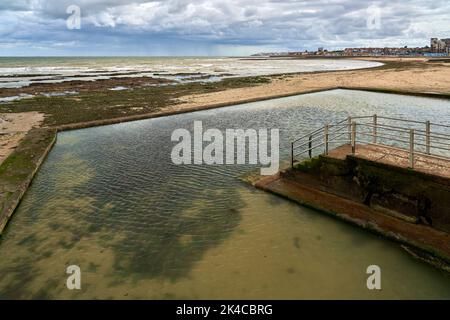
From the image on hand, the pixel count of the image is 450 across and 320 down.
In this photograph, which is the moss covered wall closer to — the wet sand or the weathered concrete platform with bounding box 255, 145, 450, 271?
the weathered concrete platform with bounding box 255, 145, 450, 271

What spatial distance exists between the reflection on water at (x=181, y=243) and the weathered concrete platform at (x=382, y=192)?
0.39 m

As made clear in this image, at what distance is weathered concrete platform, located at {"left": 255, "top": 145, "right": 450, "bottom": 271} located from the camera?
7734 mm

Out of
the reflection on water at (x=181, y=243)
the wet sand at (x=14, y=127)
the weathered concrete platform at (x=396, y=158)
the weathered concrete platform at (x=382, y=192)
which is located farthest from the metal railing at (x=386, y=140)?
the wet sand at (x=14, y=127)

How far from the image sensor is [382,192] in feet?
29.4

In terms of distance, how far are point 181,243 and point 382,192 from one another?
5.38 meters

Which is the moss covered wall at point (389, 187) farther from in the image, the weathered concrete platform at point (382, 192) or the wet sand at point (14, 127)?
the wet sand at point (14, 127)

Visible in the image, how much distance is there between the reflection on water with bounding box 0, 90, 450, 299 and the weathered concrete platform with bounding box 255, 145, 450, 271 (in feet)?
1.28

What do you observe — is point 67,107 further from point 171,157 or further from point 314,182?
point 314,182

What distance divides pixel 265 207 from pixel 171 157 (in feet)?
19.7

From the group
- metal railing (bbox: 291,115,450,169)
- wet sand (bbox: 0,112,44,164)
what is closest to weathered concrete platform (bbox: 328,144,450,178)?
metal railing (bbox: 291,115,450,169)

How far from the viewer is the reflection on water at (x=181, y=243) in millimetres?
6746

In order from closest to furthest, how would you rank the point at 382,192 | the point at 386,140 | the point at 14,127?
1. the point at 382,192
2. the point at 386,140
3. the point at 14,127

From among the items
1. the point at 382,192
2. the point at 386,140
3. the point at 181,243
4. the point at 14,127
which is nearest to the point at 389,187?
the point at 382,192

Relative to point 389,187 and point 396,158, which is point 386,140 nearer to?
point 396,158
